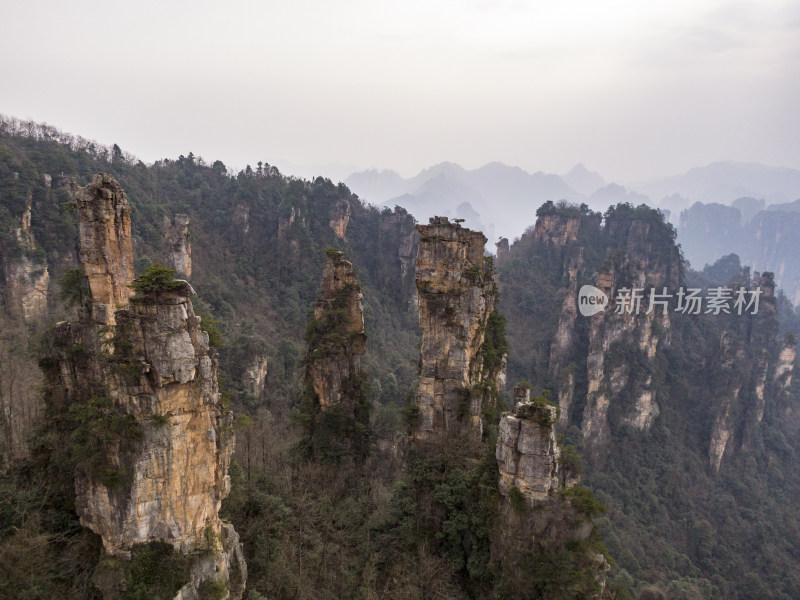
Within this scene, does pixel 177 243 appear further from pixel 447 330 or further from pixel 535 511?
pixel 535 511

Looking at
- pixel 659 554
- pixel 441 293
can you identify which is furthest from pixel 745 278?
pixel 441 293

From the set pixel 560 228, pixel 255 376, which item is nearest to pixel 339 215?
pixel 560 228

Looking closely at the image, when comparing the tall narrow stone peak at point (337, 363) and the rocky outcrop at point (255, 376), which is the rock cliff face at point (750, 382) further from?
the rocky outcrop at point (255, 376)

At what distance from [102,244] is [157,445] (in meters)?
7.83

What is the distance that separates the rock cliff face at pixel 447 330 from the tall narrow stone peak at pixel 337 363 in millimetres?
3912

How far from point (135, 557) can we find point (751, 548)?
40205mm

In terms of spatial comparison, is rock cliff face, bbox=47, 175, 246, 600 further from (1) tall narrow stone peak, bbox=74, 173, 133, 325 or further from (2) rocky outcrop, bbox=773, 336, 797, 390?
(2) rocky outcrop, bbox=773, 336, 797, 390

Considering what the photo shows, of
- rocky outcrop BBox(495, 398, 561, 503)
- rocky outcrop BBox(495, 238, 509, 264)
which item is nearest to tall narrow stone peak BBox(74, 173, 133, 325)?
rocky outcrop BBox(495, 398, 561, 503)

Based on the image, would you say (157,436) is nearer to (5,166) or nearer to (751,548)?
(5,166)

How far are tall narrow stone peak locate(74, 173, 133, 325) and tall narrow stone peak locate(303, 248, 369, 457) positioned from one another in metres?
8.24

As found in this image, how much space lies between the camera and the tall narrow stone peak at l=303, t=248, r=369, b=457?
20.9 metres

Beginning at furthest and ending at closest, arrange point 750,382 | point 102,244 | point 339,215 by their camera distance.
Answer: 1. point 339,215
2. point 750,382
3. point 102,244

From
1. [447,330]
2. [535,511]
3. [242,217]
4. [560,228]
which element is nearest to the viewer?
[535,511]

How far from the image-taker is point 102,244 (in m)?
14.7
